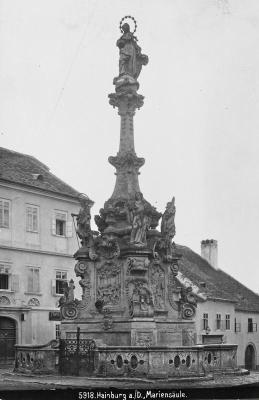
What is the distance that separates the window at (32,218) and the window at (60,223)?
4.89ft

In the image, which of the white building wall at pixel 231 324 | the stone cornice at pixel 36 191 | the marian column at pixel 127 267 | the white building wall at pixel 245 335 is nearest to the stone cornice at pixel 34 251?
the stone cornice at pixel 36 191

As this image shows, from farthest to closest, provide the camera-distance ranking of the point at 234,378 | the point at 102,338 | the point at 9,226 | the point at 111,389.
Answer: the point at 9,226 < the point at 102,338 < the point at 234,378 < the point at 111,389

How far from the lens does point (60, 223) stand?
38.6m

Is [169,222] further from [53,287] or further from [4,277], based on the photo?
[53,287]

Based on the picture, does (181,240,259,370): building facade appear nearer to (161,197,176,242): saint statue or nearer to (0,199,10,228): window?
(0,199,10,228): window

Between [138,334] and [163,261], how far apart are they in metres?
2.63

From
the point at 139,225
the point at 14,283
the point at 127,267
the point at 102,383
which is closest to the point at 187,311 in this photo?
the point at 127,267

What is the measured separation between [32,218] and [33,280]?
3143 millimetres

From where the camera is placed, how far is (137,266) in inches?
780

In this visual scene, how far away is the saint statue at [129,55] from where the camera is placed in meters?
22.3

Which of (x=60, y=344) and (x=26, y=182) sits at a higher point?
(x=26, y=182)

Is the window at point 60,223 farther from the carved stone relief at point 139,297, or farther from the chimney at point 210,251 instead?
the carved stone relief at point 139,297

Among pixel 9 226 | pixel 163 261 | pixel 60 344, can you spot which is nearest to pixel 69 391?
pixel 60 344

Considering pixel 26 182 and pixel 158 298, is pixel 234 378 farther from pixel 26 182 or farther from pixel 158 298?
pixel 26 182
